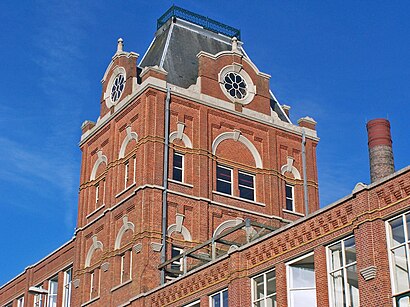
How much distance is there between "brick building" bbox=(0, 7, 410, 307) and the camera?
125ft

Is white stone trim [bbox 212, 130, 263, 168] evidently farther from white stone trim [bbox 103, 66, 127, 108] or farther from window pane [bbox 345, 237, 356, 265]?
window pane [bbox 345, 237, 356, 265]

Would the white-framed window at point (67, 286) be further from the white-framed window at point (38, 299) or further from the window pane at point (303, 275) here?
the window pane at point (303, 275)

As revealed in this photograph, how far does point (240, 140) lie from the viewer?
5191 centimetres

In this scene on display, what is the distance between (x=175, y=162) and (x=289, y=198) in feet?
27.2

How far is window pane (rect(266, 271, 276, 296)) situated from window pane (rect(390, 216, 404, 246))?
6526 mm

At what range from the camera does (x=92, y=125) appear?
55469 mm

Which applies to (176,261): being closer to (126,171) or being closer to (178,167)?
(178,167)

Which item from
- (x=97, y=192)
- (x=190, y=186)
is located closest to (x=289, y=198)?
(x=190, y=186)

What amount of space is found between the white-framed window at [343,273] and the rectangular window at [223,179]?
1729cm

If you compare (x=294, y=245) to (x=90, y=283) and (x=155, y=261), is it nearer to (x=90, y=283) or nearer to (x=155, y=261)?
(x=155, y=261)


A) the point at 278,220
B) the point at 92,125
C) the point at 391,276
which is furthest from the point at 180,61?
the point at 391,276

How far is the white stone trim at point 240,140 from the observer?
51000mm

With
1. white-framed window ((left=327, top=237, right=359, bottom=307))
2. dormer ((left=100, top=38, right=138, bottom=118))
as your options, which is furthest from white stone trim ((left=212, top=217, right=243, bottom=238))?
white-framed window ((left=327, top=237, right=359, bottom=307))

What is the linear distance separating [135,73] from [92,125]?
6.05 meters
